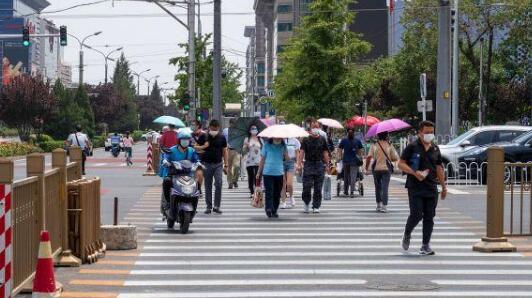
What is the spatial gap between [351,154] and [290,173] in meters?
3.08

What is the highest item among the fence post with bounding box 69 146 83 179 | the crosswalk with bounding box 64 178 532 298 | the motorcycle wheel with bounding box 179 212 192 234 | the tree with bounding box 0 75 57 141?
the tree with bounding box 0 75 57 141

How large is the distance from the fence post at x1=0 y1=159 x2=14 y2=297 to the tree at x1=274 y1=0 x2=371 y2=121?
1759 inches

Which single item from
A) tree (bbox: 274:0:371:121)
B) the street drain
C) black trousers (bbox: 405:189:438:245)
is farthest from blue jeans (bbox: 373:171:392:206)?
tree (bbox: 274:0:371:121)

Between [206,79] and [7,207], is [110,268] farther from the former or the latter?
→ [206,79]

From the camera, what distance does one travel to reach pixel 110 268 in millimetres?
13766

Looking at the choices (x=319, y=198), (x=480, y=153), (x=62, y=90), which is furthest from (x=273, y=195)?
(x=62, y=90)

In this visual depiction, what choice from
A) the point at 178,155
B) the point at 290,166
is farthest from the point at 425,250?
the point at 290,166

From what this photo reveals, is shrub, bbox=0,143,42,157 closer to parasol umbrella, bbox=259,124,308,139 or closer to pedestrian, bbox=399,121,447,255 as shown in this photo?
parasol umbrella, bbox=259,124,308,139

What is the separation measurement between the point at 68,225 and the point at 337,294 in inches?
146

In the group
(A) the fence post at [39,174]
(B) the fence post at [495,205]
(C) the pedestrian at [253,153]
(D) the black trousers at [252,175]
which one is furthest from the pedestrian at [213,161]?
(A) the fence post at [39,174]

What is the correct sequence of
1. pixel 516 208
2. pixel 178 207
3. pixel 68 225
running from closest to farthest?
pixel 68 225, pixel 178 207, pixel 516 208

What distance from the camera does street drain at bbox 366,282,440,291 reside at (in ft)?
39.3

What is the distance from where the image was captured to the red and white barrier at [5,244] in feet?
31.3

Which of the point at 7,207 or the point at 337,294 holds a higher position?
the point at 7,207
